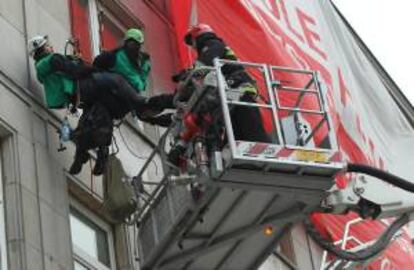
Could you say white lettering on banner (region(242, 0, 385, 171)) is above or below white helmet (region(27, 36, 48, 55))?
above

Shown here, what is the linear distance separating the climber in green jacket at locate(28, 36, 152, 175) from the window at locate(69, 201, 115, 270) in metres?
0.62

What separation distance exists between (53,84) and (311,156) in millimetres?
3546

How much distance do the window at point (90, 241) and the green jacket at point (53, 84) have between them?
1.29 meters

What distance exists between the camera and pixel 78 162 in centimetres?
1474

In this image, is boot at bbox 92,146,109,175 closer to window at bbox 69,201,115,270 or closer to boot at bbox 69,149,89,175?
boot at bbox 69,149,89,175

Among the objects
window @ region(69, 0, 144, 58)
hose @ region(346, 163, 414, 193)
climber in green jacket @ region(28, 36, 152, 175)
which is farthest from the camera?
window @ region(69, 0, 144, 58)

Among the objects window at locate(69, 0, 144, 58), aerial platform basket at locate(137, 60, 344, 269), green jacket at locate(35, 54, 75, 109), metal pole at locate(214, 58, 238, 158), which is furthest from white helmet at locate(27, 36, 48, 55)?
metal pole at locate(214, 58, 238, 158)

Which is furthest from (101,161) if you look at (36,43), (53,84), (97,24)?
(97,24)

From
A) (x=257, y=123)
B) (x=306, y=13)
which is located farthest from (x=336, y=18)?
(x=257, y=123)

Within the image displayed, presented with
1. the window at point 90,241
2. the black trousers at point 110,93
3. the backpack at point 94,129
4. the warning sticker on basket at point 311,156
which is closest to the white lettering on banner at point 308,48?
the black trousers at point 110,93

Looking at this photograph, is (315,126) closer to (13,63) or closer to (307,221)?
(307,221)

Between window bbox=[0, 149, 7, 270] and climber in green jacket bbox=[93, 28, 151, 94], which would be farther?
climber in green jacket bbox=[93, 28, 151, 94]

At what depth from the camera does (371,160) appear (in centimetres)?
2223

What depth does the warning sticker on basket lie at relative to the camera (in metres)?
13.0
